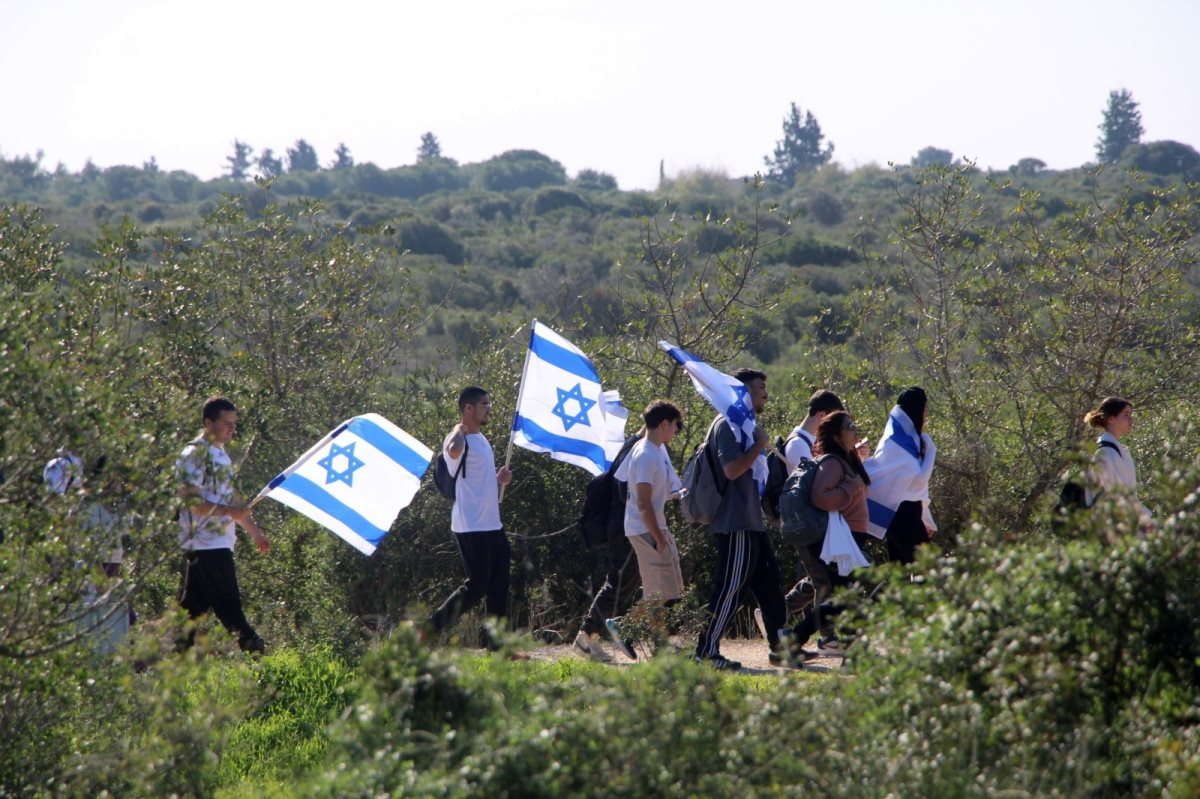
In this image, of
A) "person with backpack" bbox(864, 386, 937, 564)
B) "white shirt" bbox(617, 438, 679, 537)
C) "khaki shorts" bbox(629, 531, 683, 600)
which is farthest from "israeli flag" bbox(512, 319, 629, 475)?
"person with backpack" bbox(864, 386, 937, 564)

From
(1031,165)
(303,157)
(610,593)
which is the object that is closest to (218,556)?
(610,593)

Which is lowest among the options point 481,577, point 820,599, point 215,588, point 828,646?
point 828,646

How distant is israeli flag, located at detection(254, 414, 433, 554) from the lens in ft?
26.8

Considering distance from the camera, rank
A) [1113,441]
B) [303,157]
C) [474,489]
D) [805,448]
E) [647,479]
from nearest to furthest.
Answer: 1. [1113,441]
2. [647,479]
3. [474,489]
4. [805,448]
5. [303,157]

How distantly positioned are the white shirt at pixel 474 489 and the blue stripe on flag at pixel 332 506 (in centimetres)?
54

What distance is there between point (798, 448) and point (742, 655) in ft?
4.88

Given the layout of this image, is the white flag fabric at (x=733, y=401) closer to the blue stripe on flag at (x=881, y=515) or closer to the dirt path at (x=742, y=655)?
the blue stripe on flag at (x=881, y=515)

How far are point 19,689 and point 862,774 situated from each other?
11.1ft

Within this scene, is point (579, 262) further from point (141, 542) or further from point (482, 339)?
point (141, 542)

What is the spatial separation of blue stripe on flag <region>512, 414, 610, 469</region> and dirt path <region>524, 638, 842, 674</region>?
1286mm

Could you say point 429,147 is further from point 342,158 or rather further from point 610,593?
point 610,593

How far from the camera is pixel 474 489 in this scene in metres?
8.46

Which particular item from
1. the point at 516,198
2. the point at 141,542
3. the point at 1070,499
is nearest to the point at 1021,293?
the point at 1070,499

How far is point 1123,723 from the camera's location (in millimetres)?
4781
